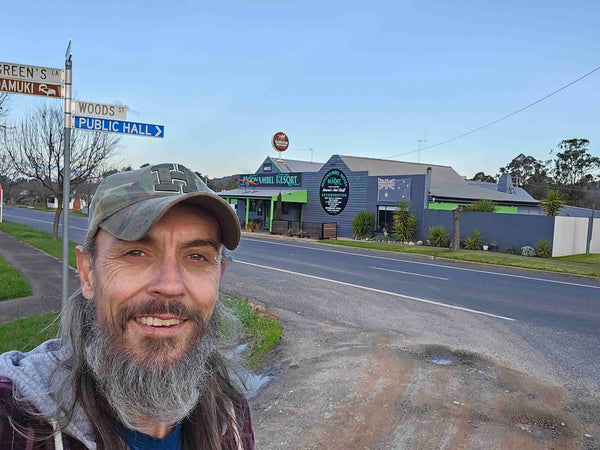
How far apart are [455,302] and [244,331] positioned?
5550mm

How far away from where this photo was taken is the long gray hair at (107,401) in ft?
4.83

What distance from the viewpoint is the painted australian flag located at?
2836 centimetres

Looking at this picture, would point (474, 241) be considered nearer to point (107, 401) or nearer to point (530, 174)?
point (107, 401)

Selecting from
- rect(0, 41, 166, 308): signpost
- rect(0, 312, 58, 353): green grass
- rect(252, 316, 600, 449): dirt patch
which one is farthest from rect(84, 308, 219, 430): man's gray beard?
rect(0, 312, 58, 353): green grass

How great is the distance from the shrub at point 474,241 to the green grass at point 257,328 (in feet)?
55.6

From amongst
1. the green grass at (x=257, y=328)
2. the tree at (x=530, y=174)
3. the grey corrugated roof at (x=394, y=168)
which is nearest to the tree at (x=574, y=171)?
the tree at (x=530, y=174)

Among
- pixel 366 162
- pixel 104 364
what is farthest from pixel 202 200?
pixel 366 162

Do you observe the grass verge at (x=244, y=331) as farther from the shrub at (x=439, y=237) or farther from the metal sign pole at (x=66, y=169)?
the shrub at (x=439, y=237)

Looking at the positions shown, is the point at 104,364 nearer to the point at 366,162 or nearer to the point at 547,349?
the point at 547,349

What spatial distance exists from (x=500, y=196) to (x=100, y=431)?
3650cm

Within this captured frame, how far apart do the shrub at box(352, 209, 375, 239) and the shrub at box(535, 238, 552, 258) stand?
993 centimetres

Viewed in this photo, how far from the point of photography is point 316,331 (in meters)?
8.04

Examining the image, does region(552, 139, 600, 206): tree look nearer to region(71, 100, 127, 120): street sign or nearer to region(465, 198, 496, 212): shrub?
region(465, 198, 496, 212): shrub

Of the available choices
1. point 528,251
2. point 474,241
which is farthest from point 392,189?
point 528,251
